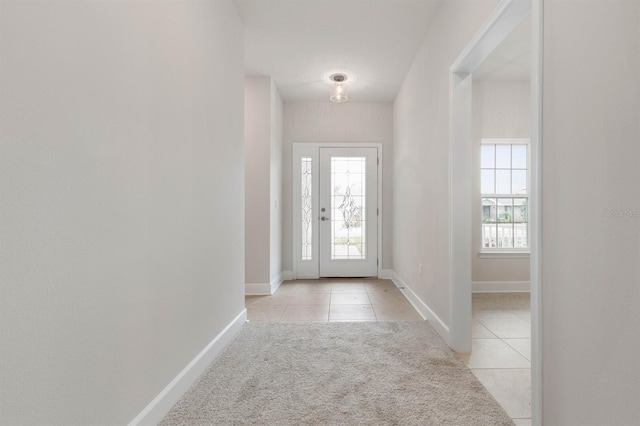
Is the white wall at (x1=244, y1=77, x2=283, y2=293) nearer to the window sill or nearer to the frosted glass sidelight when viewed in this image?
the frosted glass sidelight

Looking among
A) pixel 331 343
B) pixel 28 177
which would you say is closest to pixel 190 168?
pixel 28 177

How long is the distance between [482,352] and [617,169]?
1735 mm

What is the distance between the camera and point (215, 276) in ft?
7.38

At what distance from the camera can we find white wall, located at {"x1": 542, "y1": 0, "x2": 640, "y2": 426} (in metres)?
0.95

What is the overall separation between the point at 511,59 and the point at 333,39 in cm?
207

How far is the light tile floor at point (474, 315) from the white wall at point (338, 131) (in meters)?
0.77

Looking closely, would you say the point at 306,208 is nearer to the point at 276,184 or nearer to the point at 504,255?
the point at 276,184

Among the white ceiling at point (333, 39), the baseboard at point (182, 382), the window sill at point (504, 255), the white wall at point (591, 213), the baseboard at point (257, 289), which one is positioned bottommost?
the baseboard at point (257, 289)

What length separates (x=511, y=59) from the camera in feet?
12.1

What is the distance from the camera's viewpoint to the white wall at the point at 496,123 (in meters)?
4.22

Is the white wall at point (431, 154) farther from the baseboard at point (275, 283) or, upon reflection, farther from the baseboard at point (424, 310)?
the baseboard at point (275, 283)

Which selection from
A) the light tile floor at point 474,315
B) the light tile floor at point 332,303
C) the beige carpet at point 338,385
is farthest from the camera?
the light tile floor at point 332,303

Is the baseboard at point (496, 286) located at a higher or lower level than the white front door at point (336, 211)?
lower

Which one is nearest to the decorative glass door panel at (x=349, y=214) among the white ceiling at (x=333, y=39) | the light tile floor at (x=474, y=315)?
the light tile floor at (x=474, y=315)
